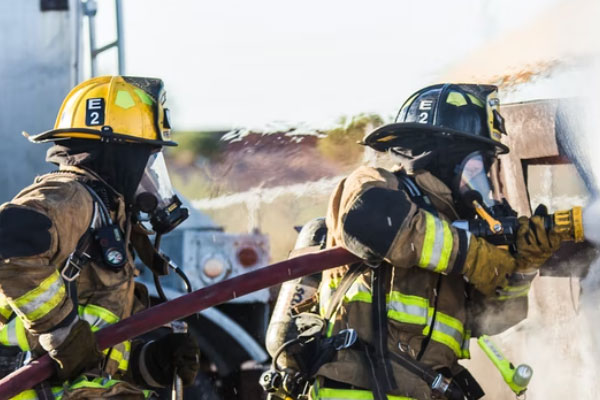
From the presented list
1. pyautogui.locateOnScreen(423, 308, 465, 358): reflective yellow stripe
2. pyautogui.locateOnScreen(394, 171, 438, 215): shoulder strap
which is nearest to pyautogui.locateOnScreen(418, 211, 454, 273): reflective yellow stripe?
pyautogui.locateOnScreen(394, 171, 438, 215): shoulder strap

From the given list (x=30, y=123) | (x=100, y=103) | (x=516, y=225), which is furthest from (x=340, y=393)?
(x=30, y=123)

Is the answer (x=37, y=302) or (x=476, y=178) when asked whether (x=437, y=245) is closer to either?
(x=476, y=178)

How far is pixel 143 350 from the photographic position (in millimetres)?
4488

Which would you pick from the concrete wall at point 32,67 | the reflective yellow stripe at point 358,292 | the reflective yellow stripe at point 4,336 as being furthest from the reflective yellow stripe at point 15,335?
the concrete wall at point 32,67

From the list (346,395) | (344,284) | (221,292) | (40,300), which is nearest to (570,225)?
(344,284)

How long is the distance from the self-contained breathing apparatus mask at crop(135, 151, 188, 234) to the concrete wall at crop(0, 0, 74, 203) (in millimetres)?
2217

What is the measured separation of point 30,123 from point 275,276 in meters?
3.24

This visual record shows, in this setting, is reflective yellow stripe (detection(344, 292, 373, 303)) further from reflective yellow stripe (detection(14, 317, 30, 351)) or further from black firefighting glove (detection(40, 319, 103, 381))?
reflective yellow stripe (detection(14, 317, 30, 351))

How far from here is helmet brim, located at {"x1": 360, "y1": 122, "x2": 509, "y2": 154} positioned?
3.90 m

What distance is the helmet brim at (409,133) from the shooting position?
390 cm

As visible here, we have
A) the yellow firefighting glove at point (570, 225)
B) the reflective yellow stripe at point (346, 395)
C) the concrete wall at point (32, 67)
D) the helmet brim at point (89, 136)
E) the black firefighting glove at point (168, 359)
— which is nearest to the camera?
the yellow firefighting glove at point (570, 225)

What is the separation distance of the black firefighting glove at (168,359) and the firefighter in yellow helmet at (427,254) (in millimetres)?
741

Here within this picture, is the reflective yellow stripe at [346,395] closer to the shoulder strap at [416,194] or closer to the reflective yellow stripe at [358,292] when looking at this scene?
the reflective yellow stripe at [358,292]

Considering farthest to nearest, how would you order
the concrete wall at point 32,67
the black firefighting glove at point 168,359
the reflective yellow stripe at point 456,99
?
the concrete wall at point 32,67, the black firefighting glove at point 168,359, the reflective yellow stripe at point 456,99
